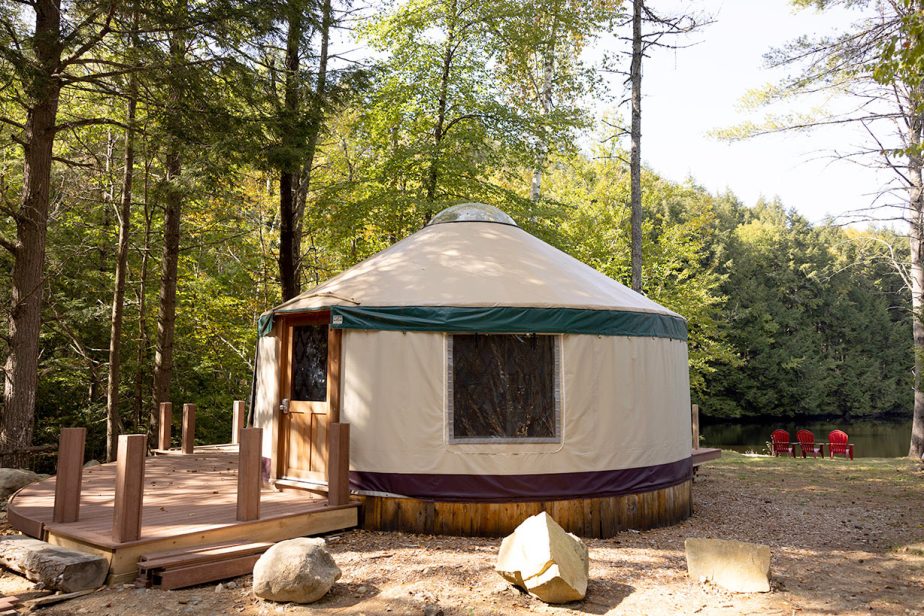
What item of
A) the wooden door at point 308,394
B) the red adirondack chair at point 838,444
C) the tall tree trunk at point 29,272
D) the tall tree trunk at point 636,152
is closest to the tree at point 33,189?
the tall tree trunk at point 29,272

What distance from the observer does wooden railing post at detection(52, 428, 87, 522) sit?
14.6 ft

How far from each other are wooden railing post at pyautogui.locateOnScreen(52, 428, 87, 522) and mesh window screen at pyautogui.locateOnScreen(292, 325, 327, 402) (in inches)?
72.1

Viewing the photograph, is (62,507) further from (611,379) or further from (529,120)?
(529,120)

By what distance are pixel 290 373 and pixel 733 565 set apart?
12.7ft

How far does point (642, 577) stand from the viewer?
4.19 metres

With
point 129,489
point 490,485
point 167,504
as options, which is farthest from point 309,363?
point 129,489

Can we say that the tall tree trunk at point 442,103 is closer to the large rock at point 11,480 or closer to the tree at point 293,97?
the tree at point 293,97

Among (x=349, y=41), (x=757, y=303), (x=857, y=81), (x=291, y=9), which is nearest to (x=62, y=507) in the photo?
(x=291, y=9)

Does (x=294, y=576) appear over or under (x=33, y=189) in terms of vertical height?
under

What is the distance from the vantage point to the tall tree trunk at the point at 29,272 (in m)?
6.43

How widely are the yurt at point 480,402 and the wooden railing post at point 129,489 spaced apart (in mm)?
1766

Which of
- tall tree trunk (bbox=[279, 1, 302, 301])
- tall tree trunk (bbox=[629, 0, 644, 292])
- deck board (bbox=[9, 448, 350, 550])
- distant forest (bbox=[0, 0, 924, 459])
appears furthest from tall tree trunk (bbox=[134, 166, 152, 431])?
tall tree trunk (bbox=[629, 0, 644, 292])

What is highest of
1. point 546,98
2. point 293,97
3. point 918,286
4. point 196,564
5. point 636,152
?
point 546,98

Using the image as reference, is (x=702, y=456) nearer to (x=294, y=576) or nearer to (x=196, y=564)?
(x=294, y=576)
